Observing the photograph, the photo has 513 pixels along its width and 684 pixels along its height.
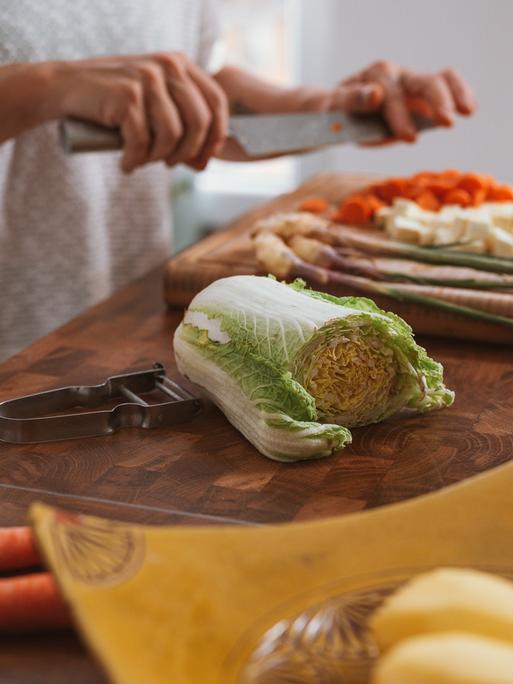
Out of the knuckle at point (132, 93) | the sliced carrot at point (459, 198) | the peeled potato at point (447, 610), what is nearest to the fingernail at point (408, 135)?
the sliced carrot at point (459, 198)

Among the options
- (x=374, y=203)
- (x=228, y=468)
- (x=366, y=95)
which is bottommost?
(x=228, y=468)

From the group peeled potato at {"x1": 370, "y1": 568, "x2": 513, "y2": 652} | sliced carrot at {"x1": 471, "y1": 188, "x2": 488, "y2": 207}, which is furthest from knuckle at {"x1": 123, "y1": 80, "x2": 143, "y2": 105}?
peeled potato at {"x1": 370, "y1": 568, "x2": 513, "y2": 652}

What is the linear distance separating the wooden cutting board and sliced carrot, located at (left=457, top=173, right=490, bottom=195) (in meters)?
0.35

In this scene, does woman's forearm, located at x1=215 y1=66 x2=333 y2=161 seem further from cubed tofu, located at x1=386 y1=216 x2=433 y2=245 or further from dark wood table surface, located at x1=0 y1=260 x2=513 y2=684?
dark wood table surface, located at x1=0 y1=260 x2=513 y2=684

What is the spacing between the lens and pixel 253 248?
192cm

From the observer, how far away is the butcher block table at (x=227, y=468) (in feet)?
3.44

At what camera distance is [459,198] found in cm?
210

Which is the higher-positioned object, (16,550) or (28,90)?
(28,90)

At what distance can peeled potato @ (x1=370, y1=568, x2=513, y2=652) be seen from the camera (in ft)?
2.19

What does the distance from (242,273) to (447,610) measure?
1180 mm

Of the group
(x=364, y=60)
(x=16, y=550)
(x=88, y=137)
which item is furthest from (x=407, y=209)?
(x=364, y=60)

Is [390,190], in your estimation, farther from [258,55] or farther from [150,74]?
[258,55]

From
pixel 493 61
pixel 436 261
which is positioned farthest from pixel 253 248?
pixel 493 61

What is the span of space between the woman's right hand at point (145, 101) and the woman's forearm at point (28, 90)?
0.06 feet
